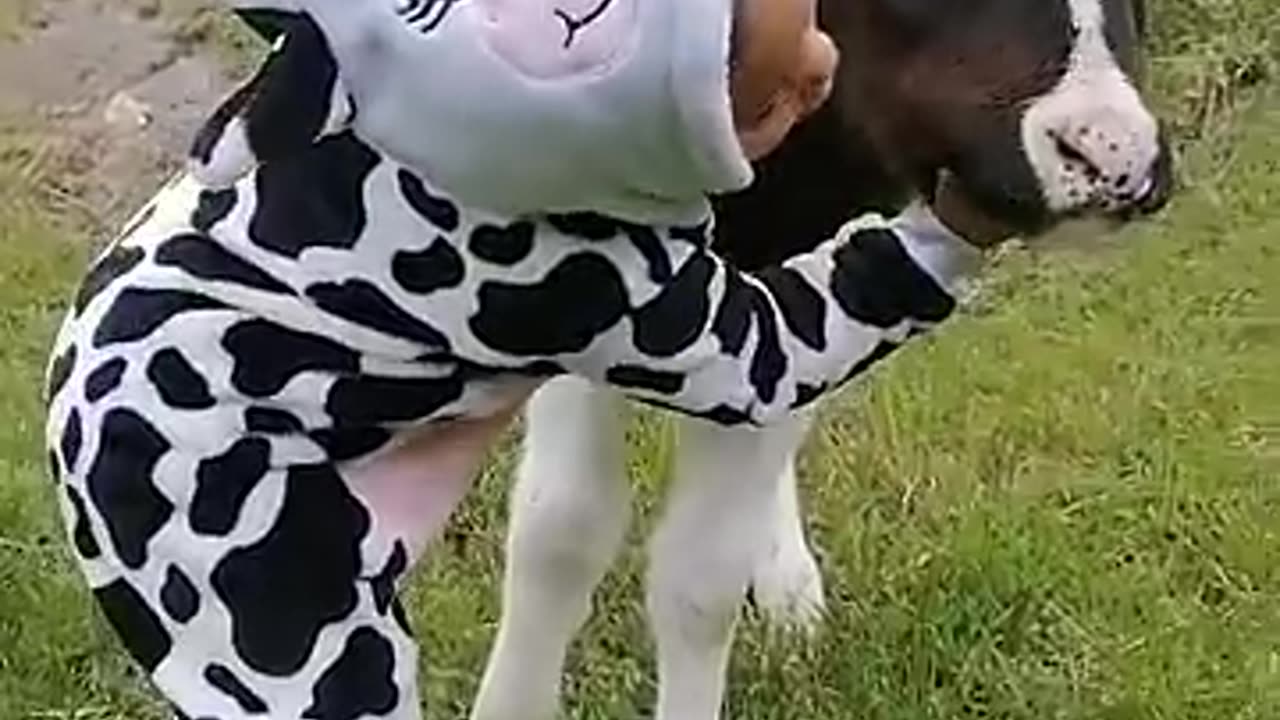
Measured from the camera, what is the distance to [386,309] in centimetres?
178

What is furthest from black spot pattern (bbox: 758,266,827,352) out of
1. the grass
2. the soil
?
the soil

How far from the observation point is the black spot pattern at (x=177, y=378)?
6.00ft

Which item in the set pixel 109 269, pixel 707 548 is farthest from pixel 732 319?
pixel 707 548

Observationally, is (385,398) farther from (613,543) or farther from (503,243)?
(613,543)

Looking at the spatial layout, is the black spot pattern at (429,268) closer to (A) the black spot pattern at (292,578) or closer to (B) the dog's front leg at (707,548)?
(A) the black spot pattern at (292,578)

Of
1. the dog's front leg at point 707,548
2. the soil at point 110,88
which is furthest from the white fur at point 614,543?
the soil at point 110,88

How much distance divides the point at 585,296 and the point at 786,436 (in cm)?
74

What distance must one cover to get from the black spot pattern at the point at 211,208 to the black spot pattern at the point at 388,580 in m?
0.21

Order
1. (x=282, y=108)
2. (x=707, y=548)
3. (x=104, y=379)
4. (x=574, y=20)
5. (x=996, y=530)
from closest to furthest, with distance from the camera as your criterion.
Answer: (x=574, y=20) → (x=282, y=108) → (x=104, y=379) → (x=707, y=548) → (x=996, y=530)

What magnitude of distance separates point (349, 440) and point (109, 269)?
0.17 m

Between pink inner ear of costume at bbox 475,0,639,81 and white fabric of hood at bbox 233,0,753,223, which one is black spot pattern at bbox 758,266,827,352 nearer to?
white fabric of hood at bbox 233,0,753,223

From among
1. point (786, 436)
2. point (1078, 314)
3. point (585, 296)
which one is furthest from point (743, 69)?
point (1078, 314)

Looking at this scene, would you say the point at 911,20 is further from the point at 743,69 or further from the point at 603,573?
the point at 603,573

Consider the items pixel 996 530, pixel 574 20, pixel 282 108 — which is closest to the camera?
pixel 574 20
